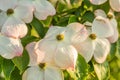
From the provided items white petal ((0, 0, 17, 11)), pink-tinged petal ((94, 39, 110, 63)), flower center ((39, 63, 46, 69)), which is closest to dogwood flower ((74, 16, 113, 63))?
pink-tinged petal ((94, 39, 110, 63))

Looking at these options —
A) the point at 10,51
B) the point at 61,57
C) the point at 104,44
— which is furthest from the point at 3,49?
the point at 104,44

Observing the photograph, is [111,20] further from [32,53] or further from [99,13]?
[32,53]

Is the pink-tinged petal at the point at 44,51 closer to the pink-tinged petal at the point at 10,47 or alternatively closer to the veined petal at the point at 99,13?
the pink-tinged petal at the point at 10,47

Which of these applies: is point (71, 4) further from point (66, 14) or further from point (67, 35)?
point (67, 35)

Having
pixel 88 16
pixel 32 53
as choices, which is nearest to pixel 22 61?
pixel 32 53

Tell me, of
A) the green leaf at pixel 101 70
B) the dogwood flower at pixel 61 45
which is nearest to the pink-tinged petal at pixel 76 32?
the dogwood flower at pixel 61 45

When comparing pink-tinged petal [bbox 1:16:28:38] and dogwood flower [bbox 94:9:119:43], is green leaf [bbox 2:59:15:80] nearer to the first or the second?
pink-tinged petal [bbox 1:16:28:38]
